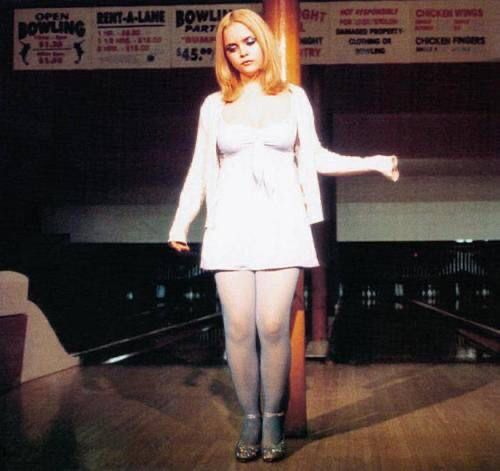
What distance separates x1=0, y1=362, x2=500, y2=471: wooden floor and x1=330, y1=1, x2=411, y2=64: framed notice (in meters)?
2.98

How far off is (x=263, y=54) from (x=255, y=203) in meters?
0.53

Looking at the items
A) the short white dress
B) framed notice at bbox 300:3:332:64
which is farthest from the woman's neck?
framed notice at bbox 300:3:332:64

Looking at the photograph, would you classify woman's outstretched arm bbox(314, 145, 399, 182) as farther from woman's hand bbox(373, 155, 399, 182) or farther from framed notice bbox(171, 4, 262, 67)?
framed notice bbox(171, 4, 262, 67)

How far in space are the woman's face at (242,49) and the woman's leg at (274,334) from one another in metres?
0.74

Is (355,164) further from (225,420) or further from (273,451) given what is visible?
(225,420)

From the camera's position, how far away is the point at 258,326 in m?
2.73

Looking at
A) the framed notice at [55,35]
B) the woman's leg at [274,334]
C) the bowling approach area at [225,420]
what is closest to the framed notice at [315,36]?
the framed notice at [55,35]

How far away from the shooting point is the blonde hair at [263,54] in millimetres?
2654

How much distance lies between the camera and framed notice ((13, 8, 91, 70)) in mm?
6965

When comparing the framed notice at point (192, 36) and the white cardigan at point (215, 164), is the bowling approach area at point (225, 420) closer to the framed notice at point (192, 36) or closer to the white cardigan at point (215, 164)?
the white cardigan at point (215, 164)

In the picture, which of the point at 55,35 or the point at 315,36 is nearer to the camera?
the point at 315,36

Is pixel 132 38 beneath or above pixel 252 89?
above

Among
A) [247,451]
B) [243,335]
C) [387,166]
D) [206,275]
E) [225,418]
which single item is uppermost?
[387,166]

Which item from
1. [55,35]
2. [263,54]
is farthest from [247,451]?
[55,35]
